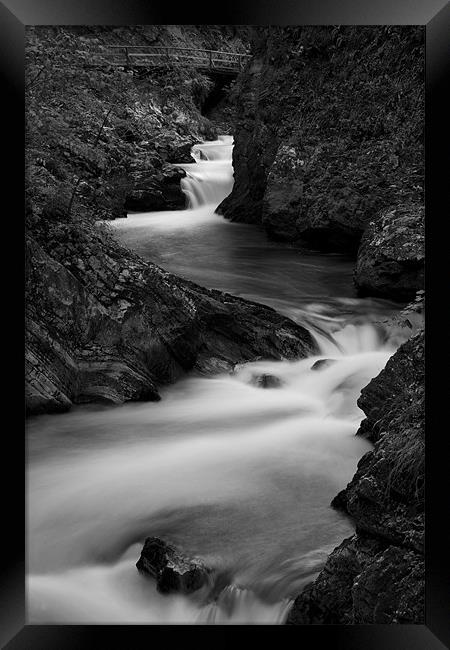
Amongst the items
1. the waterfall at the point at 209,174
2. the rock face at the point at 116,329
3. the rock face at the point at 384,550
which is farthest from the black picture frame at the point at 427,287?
the waterfall at the point at 209,174

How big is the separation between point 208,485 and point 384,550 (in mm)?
1299

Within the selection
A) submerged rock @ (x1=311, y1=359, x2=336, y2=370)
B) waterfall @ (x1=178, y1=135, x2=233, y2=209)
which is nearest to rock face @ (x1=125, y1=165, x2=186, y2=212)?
waterfall @ (x1=178, y1=135, x2=233, y2=209)

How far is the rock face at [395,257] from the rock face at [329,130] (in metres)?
0.27

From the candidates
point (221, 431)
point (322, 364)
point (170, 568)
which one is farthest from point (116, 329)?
point (170, 568)

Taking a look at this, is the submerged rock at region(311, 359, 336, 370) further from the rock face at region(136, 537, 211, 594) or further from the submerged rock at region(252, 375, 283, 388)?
the rock face at region(136, 537, 211, 594)

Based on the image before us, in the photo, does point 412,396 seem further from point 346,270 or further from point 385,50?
point 385,50

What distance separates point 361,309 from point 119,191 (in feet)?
7.55

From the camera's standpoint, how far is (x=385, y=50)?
671 centimetres

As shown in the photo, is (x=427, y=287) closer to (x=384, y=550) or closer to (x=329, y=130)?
(x=384, y=550)

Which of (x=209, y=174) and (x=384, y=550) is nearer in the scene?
(x=384, y=550)

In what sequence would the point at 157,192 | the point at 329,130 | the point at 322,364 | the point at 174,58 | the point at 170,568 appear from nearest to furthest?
the point at 170,568 → the point at 322,364 → the point at 174,58 → the point at 329,130 → the point at 157,192

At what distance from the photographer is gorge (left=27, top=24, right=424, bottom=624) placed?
245 cm

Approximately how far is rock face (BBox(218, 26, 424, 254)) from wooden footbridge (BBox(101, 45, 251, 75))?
35 centimetres

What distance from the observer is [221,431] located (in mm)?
4016
